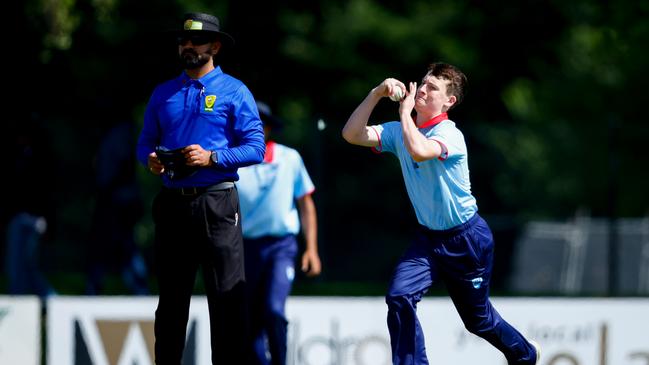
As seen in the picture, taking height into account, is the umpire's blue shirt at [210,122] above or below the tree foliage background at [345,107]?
above

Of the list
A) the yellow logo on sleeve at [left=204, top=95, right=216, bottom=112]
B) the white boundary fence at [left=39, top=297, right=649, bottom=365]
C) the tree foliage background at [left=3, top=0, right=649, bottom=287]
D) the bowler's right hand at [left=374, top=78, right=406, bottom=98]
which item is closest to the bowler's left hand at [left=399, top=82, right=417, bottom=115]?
the bowler's right hand at [left=374, top=78, right=406, bottom=98]

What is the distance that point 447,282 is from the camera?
688cm

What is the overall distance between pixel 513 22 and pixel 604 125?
11353mm

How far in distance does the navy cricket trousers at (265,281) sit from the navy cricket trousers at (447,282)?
170cm

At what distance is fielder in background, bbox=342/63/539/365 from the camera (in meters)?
6.61

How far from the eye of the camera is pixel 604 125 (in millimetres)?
13625

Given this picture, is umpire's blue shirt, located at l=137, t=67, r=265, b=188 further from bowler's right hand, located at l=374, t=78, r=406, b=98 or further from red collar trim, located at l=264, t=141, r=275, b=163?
red collar trim, located at l=264, t=141, r=275, b=163

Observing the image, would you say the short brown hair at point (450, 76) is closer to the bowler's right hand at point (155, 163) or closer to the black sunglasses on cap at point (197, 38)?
the black sunglasses on cap at point (197, 38)

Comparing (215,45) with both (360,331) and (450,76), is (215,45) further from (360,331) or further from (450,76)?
(360,331)

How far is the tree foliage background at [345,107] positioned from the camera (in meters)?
13.6

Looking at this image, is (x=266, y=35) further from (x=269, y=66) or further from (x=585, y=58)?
(x=585, y=58)

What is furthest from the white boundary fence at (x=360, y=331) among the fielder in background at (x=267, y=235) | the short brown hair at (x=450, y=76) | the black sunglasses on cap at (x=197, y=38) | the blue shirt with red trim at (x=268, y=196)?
the black sunglasses on cap at (x=197, y=38)

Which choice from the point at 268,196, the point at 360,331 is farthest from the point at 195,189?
the point at 360,331

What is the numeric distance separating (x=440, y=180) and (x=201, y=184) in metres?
1.23
